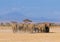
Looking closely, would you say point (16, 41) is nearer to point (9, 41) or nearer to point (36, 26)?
point (9, 41)

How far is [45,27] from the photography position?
32.7 metres

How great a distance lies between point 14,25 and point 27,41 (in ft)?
40.6

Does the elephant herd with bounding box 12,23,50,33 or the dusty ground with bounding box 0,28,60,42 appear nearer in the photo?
the dusty ground with bounding box 0,28,60,42

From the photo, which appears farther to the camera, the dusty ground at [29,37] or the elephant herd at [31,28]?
the elephant herd at [31,28]

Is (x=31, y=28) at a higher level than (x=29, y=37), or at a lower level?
higher

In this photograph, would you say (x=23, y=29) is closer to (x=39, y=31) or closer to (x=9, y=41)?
(x=39, y=31)

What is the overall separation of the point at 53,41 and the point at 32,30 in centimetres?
1116

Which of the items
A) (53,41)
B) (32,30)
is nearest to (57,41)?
(53,41)

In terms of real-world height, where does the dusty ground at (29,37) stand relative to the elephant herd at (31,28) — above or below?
below

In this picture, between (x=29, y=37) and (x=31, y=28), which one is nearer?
(x=29, y=37)

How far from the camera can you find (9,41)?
20828 millimetres

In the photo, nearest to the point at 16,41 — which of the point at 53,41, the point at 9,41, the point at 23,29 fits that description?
the point at 9,41

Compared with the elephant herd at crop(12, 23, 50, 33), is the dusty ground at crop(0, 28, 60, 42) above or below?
below

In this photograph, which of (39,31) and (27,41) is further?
(39,31)
